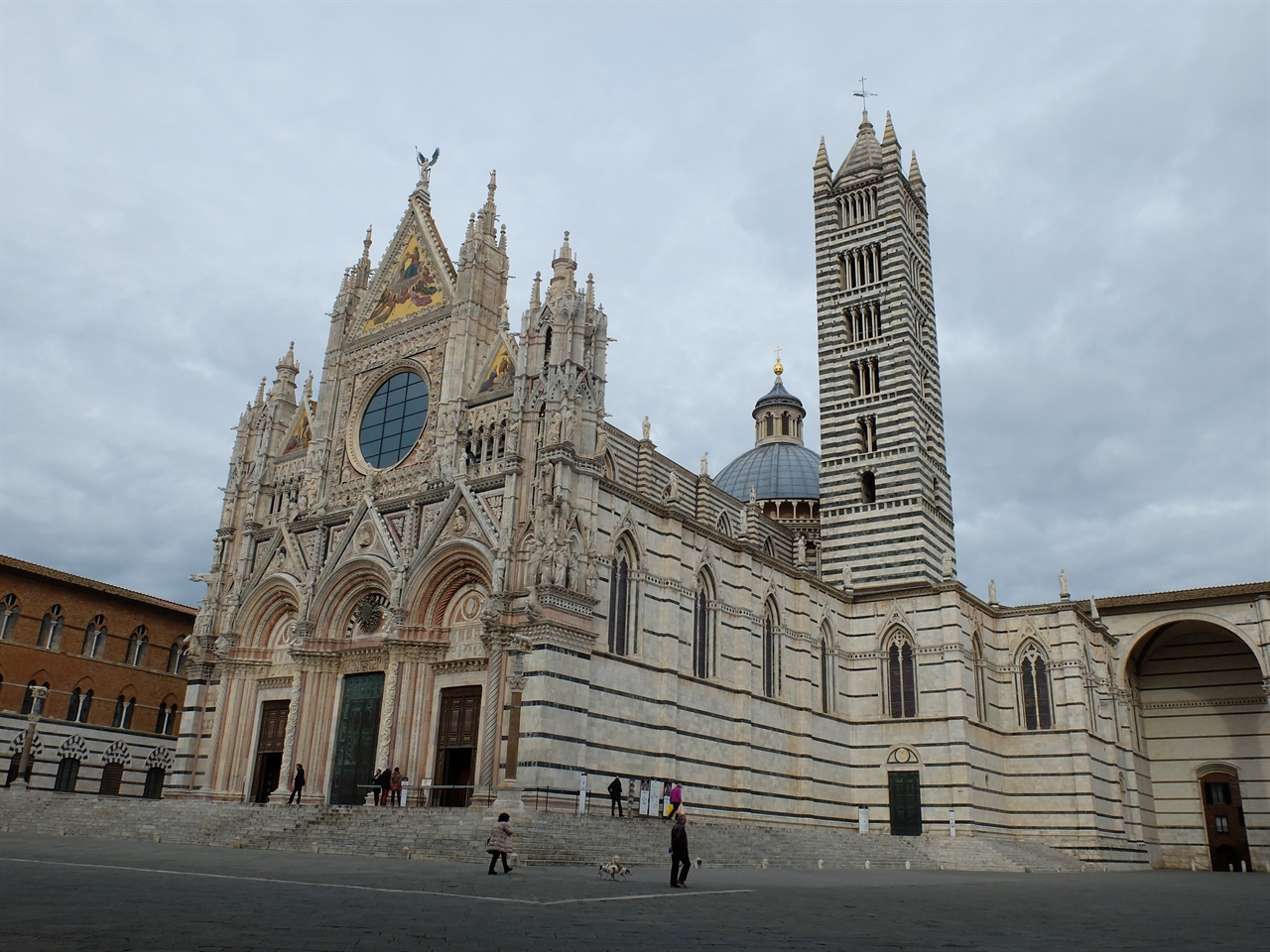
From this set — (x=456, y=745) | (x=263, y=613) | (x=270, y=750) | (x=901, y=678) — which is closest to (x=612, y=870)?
(x=456, y=745)

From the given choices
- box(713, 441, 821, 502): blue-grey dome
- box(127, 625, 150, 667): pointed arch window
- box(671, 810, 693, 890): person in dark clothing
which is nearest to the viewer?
box(671, 810, 693, 890): person in dark clothing

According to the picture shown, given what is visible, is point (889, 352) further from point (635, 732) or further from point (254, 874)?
point (254, 874)

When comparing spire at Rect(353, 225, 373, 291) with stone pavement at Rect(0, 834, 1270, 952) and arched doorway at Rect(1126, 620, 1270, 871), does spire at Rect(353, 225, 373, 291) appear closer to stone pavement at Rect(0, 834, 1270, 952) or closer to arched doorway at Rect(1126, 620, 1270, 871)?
stone pavement at Rect(0, 834, 1270, 952)

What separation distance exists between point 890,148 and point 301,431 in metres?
27.3

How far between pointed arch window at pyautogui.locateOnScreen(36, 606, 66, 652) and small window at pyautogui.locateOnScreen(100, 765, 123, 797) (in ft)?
16.2

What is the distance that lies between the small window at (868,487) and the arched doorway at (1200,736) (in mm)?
12439

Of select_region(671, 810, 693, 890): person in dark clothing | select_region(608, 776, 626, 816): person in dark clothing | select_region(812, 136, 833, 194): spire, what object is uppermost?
select_region(812, 136, 833, 194): spire

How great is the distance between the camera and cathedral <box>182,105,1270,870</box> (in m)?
27.6

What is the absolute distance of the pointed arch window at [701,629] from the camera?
103 feet

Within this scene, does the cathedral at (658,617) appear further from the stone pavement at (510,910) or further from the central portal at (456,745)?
the stone pavement at (510,910)

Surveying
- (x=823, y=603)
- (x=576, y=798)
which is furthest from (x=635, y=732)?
(x=823, y=603)

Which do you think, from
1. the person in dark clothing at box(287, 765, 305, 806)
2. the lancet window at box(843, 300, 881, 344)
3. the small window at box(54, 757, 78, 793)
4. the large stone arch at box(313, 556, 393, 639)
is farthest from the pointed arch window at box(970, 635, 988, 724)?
the small window at box(54, 757, 78, 793)

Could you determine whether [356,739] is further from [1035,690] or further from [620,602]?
[1035,690]

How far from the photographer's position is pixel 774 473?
53625 millimetres
